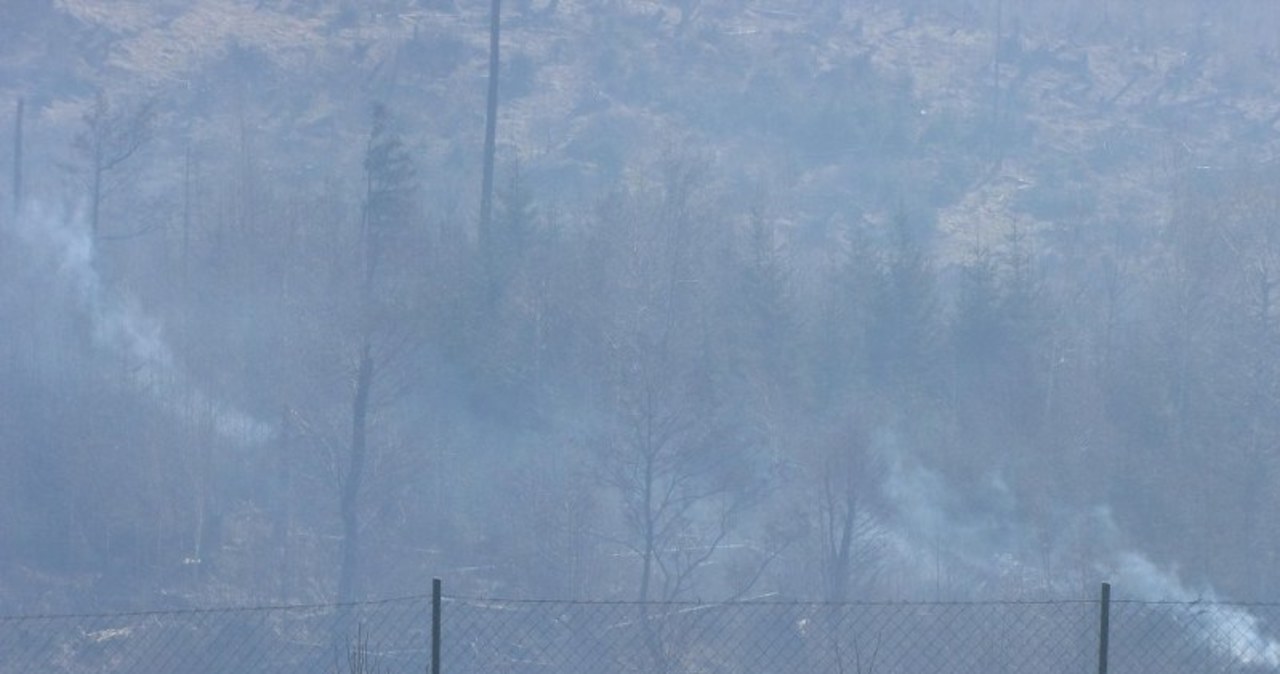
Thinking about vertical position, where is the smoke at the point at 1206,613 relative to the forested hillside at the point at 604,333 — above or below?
below

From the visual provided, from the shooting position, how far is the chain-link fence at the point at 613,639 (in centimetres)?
1767

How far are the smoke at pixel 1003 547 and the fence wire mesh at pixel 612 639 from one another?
6.22 ft

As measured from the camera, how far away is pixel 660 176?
34.0 meters

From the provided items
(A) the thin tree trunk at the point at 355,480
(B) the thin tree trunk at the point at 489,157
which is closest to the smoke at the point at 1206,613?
(A) the thin tree trunk at the point at 355,480

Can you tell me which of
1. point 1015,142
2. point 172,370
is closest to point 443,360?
point 172,370

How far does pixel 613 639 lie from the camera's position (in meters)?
20.2

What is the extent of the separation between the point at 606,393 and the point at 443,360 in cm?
330

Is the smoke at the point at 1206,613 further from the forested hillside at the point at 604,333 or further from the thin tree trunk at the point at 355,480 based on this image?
the thin tree trunk at the point at 355,480

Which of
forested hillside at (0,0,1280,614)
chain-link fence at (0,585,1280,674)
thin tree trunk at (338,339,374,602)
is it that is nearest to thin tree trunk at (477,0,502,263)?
forested hillside at (0,0,1280,614)

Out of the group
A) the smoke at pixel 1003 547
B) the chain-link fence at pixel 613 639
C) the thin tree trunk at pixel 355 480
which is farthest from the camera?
the thin tree trunk at pixel 355 480

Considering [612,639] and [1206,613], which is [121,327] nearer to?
[612,639]

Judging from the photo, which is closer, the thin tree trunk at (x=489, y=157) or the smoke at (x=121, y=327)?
the smoke at (x=121, y=327)

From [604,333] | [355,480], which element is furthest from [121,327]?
[604,333]

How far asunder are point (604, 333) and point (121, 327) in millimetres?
9101
